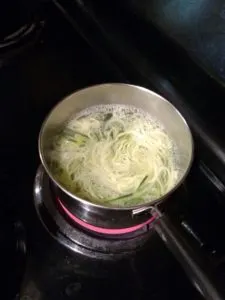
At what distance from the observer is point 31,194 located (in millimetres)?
927

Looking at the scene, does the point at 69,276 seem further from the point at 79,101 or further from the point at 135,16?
the point at 135,16

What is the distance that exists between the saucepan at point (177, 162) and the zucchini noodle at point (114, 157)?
0.02 m

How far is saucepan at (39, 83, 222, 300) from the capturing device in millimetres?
739

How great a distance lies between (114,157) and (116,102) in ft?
0.42

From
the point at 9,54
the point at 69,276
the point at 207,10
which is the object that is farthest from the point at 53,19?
the point at 69,276

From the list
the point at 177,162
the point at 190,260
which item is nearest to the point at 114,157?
the point at 177,162

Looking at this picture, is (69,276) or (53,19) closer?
(69,276)

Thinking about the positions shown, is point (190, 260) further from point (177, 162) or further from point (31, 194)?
point (31, 194)

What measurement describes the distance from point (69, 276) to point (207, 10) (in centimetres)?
56

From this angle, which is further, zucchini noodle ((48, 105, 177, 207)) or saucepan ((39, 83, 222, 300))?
zucchini noodle ((48, 105, 177, 207))

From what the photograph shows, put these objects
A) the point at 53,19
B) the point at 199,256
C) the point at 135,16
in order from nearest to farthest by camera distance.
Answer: the point at 199,256
the point at 135,16
the point at 53,19

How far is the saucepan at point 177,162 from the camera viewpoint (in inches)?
29.1

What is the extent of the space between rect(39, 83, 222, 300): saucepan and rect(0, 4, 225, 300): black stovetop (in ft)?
0.28

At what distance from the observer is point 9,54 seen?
1.10 m
